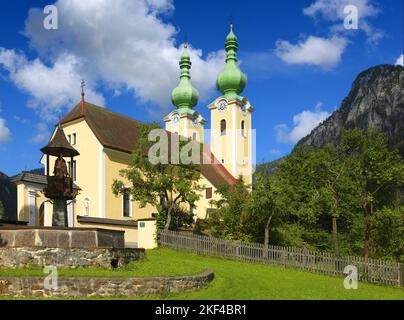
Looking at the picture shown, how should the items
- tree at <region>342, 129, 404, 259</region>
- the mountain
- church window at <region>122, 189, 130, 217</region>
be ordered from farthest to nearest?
1. the mountain
2. church window at <region>122, 189, 130, 217</region>
3. tree at <region>342, 129, 404, 259</region>

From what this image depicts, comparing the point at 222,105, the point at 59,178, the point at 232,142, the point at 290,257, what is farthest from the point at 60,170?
the point at 222,105

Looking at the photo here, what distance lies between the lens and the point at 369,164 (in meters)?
27.0

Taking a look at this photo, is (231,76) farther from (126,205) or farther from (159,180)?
(159,180)

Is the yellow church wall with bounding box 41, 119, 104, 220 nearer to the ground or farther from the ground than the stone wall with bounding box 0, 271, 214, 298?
farther from the ground

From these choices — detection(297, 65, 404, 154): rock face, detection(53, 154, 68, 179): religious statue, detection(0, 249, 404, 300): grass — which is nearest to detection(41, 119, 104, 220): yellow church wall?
detection(53, 154, 68, 179): religious statue

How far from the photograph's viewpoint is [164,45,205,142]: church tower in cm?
5788

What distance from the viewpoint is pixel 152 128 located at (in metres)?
28.0

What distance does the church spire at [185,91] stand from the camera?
192 ft

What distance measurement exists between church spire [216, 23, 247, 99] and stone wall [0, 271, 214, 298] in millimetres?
42903

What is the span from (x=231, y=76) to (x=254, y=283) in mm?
41694

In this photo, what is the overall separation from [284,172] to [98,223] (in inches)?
617

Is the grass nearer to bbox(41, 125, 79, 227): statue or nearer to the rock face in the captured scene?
bbox(41, 125, 79, 227): statue
